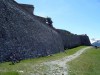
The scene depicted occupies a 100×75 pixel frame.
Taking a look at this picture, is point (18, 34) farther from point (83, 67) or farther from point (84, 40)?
point (84, 40)

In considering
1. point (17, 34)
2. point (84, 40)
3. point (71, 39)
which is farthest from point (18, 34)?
point (84, 40)

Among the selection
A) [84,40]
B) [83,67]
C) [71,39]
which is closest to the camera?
[83,67]

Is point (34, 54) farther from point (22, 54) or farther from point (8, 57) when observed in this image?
point (8, 57)

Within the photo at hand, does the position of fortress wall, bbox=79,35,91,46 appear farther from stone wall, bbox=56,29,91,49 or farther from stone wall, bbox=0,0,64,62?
stone wall, bbox=0,0,64,62

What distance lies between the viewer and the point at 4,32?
24656 millimetres

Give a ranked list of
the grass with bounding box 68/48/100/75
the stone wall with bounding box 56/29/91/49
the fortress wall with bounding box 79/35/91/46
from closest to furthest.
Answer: the grass with bounding box 68/48/100/75 < the stone wall with bounding box 56/29/91/49 < the fortress wall with bounding box 79/35/91/46

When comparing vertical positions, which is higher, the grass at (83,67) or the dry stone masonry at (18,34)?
the dry stone masonry at (18,34)

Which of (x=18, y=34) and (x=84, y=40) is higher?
(x=84, y=40)

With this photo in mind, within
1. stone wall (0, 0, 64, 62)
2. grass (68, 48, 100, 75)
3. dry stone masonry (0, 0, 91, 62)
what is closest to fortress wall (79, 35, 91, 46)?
dry stone masonry (0, 0, 91, 62)

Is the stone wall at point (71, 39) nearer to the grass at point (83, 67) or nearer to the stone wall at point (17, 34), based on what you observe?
the stone wall at point (17, 34)

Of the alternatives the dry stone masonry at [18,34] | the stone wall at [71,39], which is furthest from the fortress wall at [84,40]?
the dry stone masonry at [18,34]

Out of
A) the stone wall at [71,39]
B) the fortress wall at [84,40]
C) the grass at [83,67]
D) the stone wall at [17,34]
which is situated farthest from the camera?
the fortress wall at [84,40]

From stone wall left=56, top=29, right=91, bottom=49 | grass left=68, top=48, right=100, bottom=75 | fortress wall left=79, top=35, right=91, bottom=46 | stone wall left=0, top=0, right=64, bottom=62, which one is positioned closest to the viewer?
grass left=68, top=48, right=100, bottom=75

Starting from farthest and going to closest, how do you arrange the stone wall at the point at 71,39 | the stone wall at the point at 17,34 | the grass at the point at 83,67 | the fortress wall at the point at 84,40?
the fortress wall at the point at 84,40 < the stone wall at the point at 71,39 < the stone wall at the point at 17,34 < the grass at the point at 83,67
